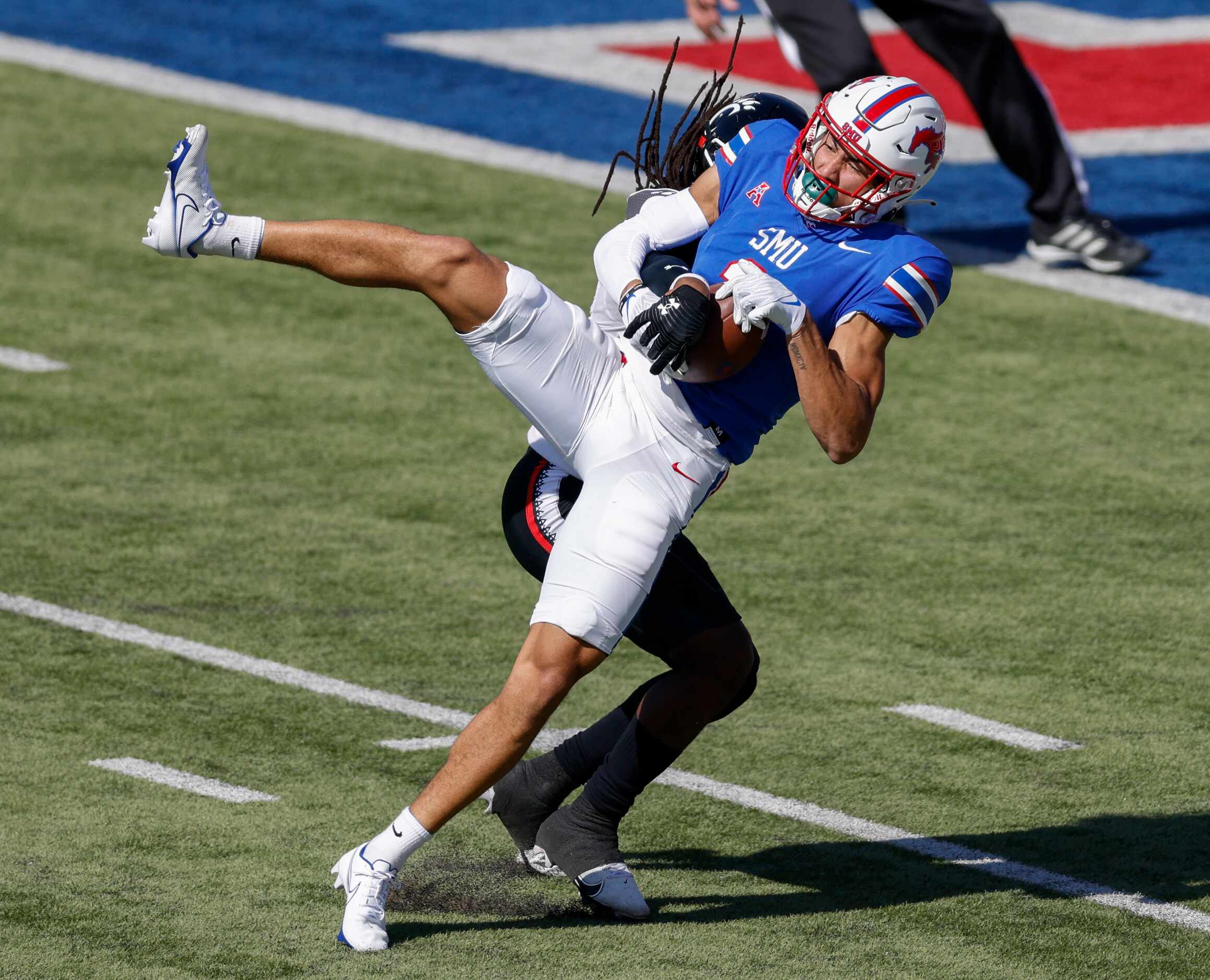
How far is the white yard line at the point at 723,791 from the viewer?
4887 mm

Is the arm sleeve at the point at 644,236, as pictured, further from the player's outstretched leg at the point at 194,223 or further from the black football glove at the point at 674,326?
the player's outstretched leg at the point at 194,223

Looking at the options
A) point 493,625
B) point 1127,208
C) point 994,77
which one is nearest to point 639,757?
point 493,625

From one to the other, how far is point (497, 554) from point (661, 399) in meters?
2.70

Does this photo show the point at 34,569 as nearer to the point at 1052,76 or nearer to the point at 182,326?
the point at 182,326

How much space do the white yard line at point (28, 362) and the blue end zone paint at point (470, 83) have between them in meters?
3.99

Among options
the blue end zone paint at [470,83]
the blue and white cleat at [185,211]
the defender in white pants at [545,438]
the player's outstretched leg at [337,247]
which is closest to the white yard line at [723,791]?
the defender in white pants at [545,438]

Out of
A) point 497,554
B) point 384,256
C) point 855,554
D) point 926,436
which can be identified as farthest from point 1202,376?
point 384,256

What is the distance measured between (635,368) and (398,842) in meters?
1.13

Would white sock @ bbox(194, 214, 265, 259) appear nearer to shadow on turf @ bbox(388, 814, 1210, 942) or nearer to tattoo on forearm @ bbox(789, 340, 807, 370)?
tattoo on forearm @ bbox(789, 340, 807, 370)

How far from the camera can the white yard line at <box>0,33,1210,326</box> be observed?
40.0ft

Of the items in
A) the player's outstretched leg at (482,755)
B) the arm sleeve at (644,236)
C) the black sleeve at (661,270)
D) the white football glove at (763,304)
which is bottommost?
the player's outstretched leg at (482,755)

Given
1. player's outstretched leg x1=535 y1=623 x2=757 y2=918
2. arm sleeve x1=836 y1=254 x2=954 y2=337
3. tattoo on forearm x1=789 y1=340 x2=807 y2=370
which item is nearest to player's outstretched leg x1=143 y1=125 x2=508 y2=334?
tattoo on forearm x1=789 y1=340 x2=807 y2=370

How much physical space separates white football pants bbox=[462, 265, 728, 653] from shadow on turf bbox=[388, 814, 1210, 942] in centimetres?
70

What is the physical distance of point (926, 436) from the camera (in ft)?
28.3
